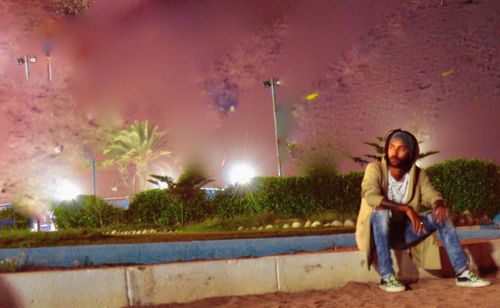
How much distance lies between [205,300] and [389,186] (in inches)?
65.1

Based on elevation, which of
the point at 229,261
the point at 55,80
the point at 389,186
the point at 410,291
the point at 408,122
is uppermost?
the point at 55,80

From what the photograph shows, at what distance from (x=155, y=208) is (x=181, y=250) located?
1360cm

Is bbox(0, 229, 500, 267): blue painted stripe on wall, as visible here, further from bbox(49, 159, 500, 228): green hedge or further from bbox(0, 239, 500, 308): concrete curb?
bbox(49, 159, 500, 228): green hedge

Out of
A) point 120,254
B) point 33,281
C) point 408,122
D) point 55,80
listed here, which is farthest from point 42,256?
point 55,80

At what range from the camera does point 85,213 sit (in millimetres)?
23109

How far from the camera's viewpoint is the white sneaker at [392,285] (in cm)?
436

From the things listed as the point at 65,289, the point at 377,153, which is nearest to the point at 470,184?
the point at 377,153

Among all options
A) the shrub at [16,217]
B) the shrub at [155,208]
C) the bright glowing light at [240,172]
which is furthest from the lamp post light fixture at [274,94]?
the shrub at [16,217]

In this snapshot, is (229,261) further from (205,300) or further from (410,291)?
(410,291)

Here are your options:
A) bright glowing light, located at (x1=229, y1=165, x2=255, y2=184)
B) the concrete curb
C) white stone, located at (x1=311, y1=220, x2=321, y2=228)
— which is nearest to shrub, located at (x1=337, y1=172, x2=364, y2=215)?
white stone, located at (x1=311, y1=220, x2=321, y2=228)

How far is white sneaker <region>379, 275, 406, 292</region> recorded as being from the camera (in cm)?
436

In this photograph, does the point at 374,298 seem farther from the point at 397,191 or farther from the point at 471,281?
the point at 397,191

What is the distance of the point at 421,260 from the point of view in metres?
4.66

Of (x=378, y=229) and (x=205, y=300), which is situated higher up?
(x=378, y=229)
